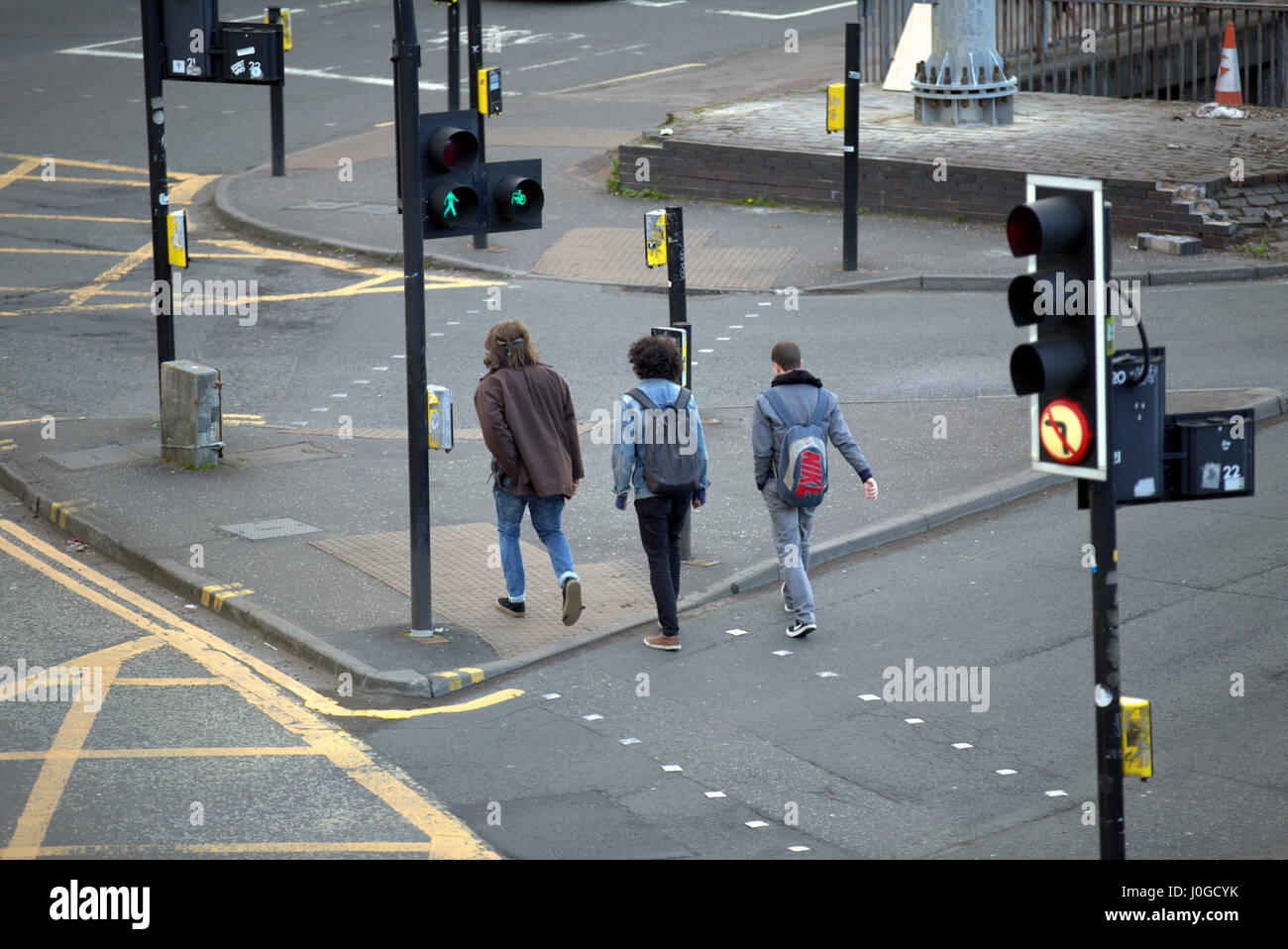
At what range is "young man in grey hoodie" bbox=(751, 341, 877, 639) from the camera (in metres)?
9.10

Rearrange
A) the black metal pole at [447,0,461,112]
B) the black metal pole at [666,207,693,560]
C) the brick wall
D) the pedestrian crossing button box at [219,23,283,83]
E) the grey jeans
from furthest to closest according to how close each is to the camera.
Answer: the black metal pole at [447,0,461,112]
the brick wall
the pedestrian crossing button box at [219,23,283,83]
the black metal pole at [666,207,693,560]
the grey jeans

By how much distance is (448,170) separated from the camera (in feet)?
28.9

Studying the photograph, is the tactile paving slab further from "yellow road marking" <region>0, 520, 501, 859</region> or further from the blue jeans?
"yellow road marking" <region>0, 520, 501, 859</region>

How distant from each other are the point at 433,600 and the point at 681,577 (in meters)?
1.50

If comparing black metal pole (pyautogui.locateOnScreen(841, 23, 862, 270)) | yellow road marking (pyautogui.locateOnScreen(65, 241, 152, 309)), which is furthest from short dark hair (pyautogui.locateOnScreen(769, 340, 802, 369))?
yellow road marking (pyautogui.locateOnScreen(65, 241, 152, 309))

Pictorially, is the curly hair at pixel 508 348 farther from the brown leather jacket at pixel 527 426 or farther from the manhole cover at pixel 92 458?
the manhole cover at pixel 92 458

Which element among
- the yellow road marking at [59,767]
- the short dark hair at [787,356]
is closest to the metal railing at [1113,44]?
the short dark hair at [787,356]

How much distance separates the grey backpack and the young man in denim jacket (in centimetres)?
1

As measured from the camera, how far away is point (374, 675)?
28.0ft

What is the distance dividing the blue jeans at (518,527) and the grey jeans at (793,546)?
1.17 m

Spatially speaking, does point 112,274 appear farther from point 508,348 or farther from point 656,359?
point 656,359

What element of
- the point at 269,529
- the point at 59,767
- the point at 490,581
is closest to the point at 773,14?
the point at 269,529
